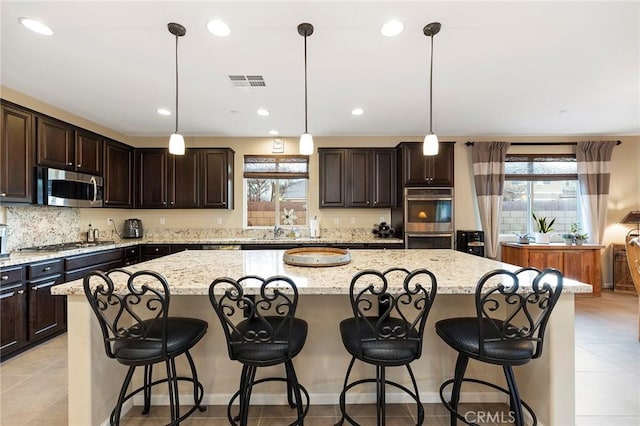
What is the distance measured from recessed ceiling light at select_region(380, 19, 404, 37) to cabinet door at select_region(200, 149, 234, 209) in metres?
3.28

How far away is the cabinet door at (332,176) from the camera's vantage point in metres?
4.84

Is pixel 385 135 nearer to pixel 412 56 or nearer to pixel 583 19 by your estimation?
pixel 412 56

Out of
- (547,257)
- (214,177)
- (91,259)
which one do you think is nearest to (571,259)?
(547,257)

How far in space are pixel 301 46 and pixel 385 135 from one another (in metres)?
2.91

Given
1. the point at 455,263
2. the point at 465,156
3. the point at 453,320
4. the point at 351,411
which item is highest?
the point at 465,156

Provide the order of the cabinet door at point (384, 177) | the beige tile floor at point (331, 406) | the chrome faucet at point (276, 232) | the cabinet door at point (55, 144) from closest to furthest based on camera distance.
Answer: the beige tile floor at point (331, 406) → the cabinet door at point (55, 144) → the cabinet door at point (384, 177) → the chrome faucet at point (276, 232)

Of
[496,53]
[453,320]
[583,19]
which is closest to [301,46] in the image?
[496,53]

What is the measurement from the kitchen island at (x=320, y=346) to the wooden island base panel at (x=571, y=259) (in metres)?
2.94

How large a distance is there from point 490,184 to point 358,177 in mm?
2194

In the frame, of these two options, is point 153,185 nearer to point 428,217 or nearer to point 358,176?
point 358,176

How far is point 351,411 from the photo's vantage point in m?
1.97

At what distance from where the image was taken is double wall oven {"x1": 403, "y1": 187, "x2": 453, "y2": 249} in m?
4.38

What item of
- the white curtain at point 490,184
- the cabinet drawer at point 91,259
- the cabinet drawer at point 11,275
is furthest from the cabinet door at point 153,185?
the white curtain at point 490,184

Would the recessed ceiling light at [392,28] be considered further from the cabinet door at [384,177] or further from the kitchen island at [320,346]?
the cabinet door at [384,177]
